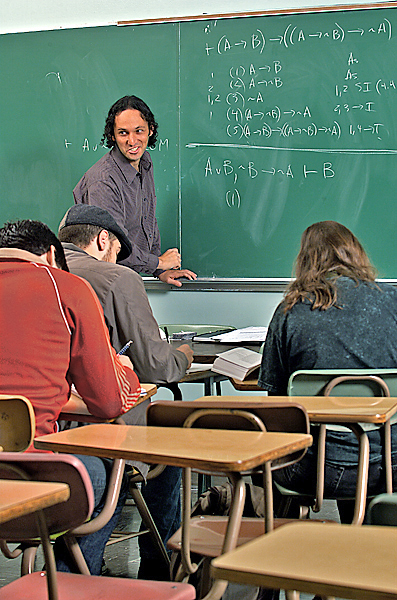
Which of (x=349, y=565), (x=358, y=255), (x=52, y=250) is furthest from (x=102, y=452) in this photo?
(x=358, y=255)

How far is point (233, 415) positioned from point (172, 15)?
12.6 ft

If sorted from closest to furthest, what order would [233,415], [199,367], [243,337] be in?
[233,415], [199,367], [243,337]

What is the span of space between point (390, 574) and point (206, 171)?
13.6 feet

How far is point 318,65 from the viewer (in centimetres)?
443

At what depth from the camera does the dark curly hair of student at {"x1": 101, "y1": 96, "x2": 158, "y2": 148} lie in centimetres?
450

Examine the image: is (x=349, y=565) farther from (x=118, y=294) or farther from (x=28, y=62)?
(x=28, y=62)

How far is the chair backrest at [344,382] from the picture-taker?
2.01m

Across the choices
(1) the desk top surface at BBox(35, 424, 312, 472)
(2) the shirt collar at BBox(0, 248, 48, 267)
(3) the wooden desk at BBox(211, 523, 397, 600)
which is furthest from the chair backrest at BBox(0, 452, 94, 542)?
(2) the shirt collar at BBox(0, 248, 48, 267)

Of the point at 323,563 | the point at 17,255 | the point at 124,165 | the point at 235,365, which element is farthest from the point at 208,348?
the point at 323,563

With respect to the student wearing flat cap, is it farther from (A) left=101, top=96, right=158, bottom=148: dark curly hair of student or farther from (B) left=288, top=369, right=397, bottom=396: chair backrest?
(A) left=101, top=96, right=158, bottom=148: dark curly hair of student

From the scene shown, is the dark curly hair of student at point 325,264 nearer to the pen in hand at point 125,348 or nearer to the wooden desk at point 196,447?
the pen in hand at point 125,348

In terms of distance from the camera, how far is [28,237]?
1971 millimetres

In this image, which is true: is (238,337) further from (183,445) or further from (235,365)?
(183,445)

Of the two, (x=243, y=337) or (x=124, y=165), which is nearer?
(x=243, y=337)
